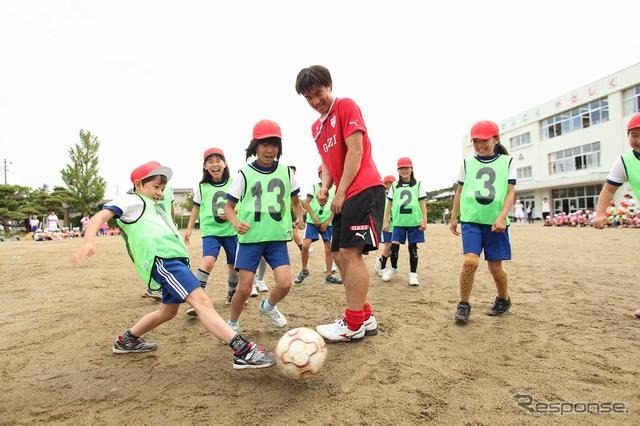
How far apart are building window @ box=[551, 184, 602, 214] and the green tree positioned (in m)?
46.6

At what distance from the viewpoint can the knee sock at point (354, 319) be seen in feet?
11.8

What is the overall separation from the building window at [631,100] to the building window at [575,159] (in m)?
3.73

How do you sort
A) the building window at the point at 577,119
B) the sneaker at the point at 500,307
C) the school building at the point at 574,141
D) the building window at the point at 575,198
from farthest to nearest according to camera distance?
the building window at the point at 575,198 < the building window at the point at 577,119 < the school building at the point at 574,141 < the sneaker at the point at 500,307

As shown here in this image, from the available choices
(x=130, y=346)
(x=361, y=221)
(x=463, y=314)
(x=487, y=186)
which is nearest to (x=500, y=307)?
(x=463, y=314)

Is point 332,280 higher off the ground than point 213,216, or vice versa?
point 213,216

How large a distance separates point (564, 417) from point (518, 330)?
166cm

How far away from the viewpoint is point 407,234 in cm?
699

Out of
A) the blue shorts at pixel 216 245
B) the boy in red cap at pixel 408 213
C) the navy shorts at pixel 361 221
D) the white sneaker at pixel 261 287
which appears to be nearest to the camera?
the navy shorts at pixel 361 221

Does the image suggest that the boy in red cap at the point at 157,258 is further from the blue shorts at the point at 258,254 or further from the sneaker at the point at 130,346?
the blue shorts at the point at 258,254

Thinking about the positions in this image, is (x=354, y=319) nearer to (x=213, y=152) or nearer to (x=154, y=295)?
(x=213, y=152)

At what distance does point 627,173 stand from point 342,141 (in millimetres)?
3203

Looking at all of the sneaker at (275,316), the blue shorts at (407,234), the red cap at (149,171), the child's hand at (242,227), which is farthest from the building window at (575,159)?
the red cap at (149,171)

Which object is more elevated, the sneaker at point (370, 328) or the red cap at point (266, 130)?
the red cap at point (266, 130)

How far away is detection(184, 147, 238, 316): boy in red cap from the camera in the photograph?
5125mm
